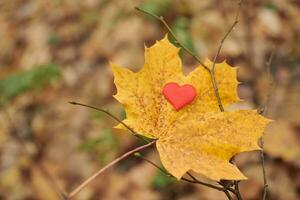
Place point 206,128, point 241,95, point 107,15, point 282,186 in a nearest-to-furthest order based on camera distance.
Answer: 1. point 206,128
2. point 282,186
3. point 241,95
4. point 107,15

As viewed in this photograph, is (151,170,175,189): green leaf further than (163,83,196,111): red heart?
Yes

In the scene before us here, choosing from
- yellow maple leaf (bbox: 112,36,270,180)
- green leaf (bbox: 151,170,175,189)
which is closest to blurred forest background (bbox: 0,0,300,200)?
green leaf (bbox: 151,170,175,189)

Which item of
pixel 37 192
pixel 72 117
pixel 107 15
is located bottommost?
pixel 37 192

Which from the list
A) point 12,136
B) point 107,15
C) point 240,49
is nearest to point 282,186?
point 240,49

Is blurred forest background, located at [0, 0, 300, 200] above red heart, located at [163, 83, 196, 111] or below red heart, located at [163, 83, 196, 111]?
below

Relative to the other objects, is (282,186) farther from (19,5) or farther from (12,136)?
(19,5)

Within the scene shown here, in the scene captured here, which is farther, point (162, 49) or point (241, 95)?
point (241, 95)

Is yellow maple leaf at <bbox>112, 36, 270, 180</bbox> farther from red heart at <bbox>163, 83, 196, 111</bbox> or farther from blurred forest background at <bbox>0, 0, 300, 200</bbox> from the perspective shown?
blurred forest background at <bbox>0, 0, 300, 200</bbox>

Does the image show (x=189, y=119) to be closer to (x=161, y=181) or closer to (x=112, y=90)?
(x=161, y=181)
